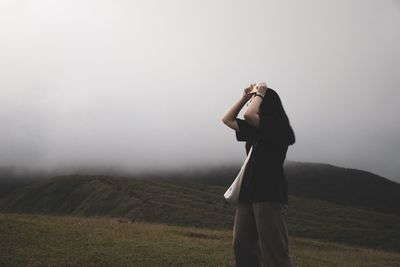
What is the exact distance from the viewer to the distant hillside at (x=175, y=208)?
7352 cm

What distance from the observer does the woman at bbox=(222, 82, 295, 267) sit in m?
6.79

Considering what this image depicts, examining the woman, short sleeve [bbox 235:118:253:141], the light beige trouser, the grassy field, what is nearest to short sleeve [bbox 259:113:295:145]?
the woman

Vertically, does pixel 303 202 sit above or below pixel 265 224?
Result: below

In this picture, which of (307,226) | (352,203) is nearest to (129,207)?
(307,226)

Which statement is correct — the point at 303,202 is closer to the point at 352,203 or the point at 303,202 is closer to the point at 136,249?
the point at 352,203

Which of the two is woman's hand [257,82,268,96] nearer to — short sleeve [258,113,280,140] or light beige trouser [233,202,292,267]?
short sleeve [258,113,280,140]

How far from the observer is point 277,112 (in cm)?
730

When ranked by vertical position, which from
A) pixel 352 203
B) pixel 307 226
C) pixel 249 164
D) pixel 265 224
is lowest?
pixel 352 203

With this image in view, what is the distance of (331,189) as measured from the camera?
650ft

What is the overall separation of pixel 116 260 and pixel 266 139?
881cm

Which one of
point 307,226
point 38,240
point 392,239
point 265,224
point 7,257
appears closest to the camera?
point 265,224

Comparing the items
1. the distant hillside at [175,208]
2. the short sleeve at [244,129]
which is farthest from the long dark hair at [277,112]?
the distant hillside at [175,208]

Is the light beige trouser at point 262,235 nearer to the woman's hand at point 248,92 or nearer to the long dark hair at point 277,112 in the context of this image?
the long dark hair at point 277,112

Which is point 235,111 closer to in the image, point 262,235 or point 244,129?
point 244,129
